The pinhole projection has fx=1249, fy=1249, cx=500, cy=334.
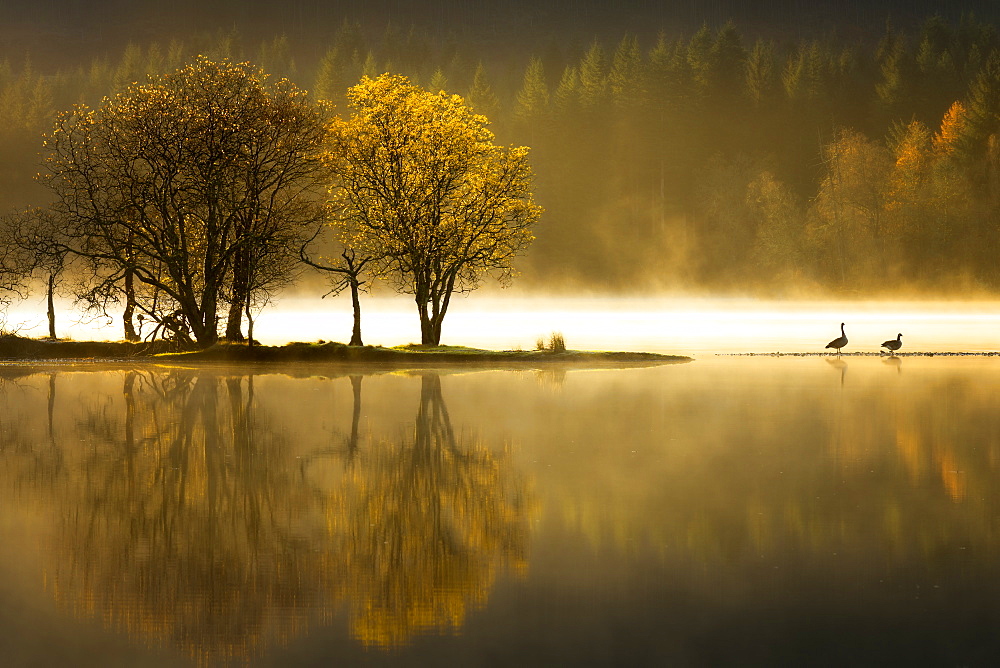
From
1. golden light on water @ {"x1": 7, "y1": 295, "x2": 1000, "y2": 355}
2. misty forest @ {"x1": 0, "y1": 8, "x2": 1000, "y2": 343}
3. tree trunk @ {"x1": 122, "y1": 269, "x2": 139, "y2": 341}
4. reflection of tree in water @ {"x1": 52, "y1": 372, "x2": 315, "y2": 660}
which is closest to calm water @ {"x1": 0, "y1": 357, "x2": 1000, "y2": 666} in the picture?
reflection of tree in water @ {"x1": 52, "y1": 372, "x2": 315, "y2": 660}

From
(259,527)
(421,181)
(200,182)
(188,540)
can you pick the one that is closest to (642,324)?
(421,181)

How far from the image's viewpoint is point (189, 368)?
1647 inches

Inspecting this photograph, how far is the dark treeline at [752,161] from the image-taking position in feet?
397

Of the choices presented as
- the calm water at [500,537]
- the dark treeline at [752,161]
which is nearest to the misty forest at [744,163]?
the dark treeline at [752,161]

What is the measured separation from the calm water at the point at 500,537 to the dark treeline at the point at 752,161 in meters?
99.4

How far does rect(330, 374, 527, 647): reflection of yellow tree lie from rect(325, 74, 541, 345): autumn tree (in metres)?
27.3

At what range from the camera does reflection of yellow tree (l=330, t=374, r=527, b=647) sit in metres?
10.9

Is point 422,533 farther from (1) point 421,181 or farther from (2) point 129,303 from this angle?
(2) point 129,303

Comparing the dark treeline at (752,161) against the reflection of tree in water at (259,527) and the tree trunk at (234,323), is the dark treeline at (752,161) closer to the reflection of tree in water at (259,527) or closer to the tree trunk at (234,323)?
the tree trunk at (234,323)

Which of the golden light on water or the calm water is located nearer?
the calm water

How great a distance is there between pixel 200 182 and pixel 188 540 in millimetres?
33277

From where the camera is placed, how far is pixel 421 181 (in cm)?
4747

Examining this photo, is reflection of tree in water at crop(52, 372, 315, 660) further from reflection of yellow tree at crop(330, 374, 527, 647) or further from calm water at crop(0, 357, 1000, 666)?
reflection of yellow tree at crop(330, 374, 527, 647)

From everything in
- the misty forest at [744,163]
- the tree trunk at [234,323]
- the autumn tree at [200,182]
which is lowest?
the tree trunk at [234,323]
